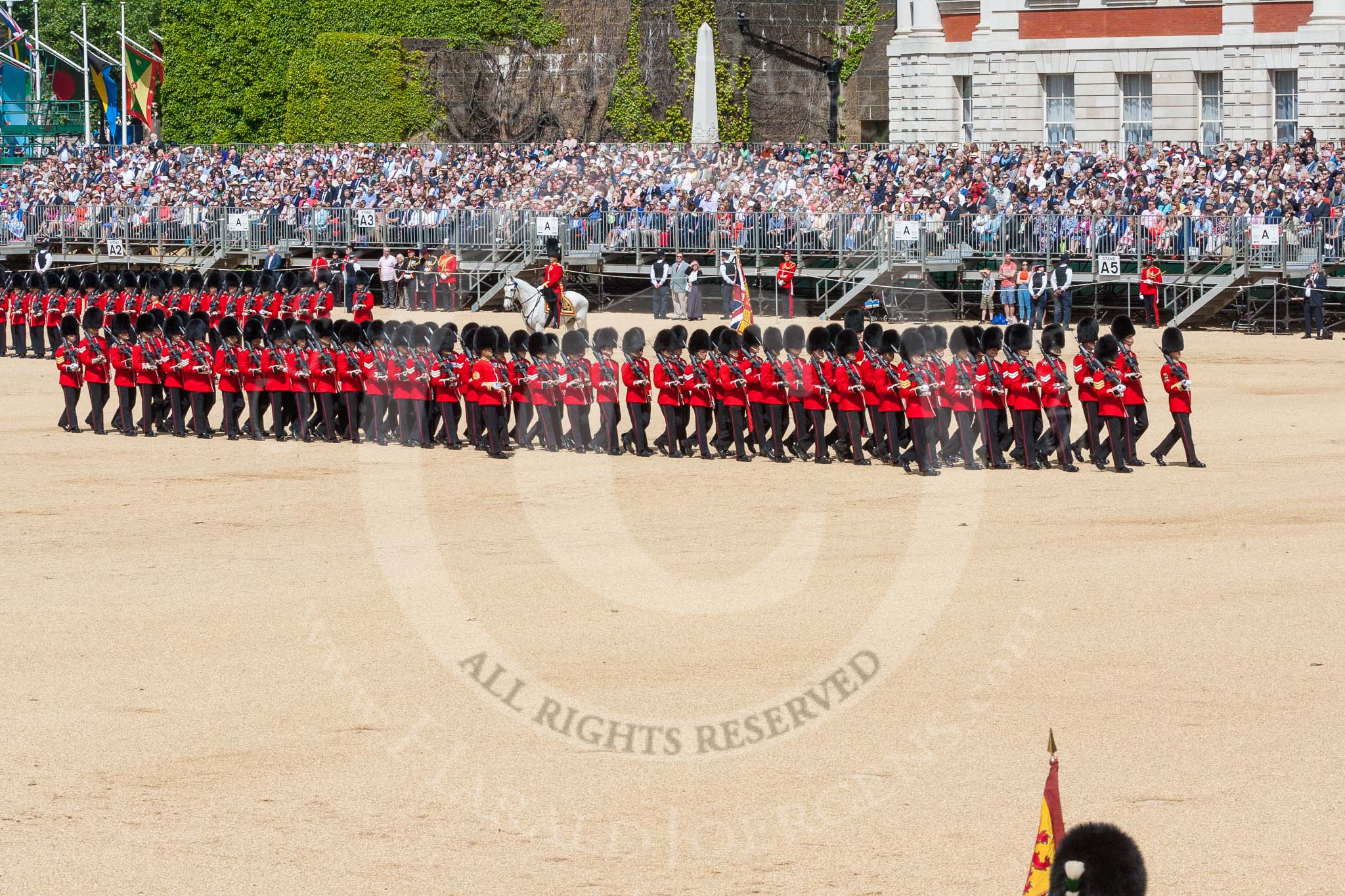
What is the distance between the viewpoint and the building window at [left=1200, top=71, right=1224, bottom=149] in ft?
110

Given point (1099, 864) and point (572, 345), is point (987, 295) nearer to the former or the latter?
point (572, 345)

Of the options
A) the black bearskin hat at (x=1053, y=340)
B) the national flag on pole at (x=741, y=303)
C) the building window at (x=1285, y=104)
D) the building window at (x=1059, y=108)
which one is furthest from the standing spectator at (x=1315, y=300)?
the building window at (x=1059, y=108)

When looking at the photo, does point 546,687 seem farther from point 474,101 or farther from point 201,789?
point 474,101

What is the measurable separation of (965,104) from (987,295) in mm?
10678

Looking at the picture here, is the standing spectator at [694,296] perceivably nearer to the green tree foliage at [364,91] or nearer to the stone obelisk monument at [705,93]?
the stone obelisk monument at [705,93]

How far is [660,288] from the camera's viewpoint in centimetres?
3005

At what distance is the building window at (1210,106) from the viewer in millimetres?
A: 33562

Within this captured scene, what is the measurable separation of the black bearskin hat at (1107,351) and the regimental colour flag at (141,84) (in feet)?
142

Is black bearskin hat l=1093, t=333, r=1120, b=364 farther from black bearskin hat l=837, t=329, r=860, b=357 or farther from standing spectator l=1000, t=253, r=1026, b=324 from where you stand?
standing spectator l=1000, t=253, r=1026, b=324

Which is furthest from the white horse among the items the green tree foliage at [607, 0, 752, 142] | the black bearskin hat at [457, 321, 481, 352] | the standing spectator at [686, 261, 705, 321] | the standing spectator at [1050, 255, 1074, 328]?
the green tree foliage at [607, 0, 752, 142]

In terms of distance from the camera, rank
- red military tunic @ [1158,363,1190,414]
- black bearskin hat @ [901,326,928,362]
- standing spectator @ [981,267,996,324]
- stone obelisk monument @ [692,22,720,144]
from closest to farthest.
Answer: red military tunic @ [1158,363,1190,414], black bearskin hat @ [901,326,928,362], standing spectator @ [981,267,996,324], stone obelisk monument @ [692,22,720,144]

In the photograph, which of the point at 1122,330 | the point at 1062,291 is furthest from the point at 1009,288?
the point at 1122,330

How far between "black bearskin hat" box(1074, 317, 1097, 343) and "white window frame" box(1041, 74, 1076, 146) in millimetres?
18454

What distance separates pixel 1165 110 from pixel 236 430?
66.0 ft
